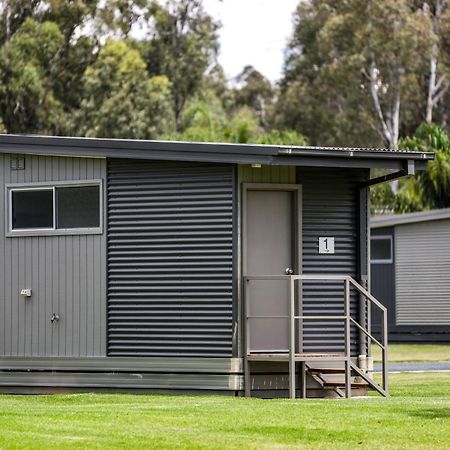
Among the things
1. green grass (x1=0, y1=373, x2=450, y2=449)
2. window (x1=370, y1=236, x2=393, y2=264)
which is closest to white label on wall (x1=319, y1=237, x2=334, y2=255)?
green grass (x1=0, y1=373, x2=450, y2=449)

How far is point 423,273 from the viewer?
2927cm

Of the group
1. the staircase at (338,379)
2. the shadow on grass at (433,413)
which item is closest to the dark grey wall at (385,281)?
the staircase at (338,379)

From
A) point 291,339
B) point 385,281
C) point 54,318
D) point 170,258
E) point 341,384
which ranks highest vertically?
point 170,258

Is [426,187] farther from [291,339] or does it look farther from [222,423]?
[222,423]

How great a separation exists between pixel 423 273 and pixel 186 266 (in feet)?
46.1

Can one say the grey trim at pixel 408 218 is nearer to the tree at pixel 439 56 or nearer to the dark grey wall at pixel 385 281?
the dark grey wall at pixel 385 281

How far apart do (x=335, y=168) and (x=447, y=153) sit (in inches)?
692

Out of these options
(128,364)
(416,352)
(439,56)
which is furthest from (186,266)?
(439,56)

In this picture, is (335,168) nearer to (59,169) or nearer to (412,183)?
(59,169)

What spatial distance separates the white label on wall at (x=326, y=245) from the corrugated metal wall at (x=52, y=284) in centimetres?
283

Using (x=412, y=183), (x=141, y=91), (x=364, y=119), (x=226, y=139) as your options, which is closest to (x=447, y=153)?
(x=412, y=183)

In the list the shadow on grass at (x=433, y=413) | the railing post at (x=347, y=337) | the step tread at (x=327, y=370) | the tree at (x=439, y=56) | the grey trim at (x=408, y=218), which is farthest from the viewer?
the tree at (x=439, y=56)

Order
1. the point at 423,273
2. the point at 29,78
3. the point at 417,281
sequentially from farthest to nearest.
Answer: the point at 29,78, the point at 417,281, the point at 423,273

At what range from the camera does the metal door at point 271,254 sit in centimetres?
1631
